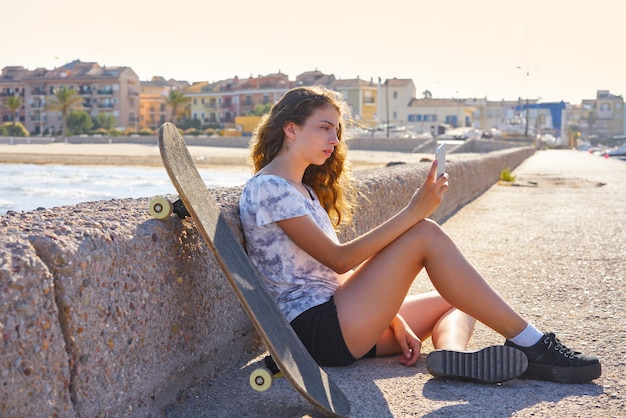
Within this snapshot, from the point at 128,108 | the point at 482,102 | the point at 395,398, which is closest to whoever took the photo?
the point at 395,398

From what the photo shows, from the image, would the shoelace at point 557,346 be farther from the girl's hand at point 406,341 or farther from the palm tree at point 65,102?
the palm tree at point 65,102

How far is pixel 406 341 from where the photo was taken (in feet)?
11.5

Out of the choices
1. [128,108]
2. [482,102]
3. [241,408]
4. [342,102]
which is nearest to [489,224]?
[342,102]

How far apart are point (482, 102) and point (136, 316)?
461ft

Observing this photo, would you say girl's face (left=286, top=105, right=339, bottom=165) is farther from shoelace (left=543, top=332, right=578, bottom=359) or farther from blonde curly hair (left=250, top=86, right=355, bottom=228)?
shoelace (left=543, top=332, right=578, bottom=359)

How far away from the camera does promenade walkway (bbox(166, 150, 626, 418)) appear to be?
2924 mm

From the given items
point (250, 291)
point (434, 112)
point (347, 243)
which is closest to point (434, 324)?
point (347, 243)

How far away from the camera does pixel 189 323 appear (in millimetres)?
2943

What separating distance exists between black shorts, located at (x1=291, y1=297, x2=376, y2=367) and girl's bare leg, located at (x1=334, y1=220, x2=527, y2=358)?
30mm

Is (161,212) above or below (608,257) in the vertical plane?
above

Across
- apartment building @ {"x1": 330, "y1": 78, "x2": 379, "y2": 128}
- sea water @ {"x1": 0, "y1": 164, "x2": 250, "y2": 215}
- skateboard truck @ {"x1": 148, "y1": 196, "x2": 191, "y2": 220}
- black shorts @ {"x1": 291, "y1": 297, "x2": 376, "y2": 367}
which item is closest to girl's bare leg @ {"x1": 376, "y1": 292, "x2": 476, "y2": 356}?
black shorts @ {"x1": 291, "y1": 297, "x2": 376, "y2": 367}

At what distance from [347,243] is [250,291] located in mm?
522

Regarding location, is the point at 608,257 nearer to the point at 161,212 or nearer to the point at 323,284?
the point at 323,284

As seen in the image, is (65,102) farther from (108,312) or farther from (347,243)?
(108,312)
